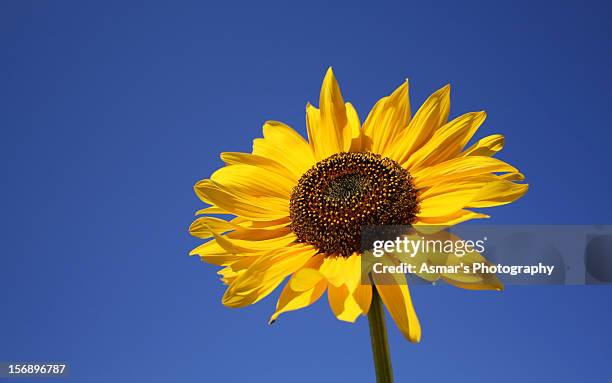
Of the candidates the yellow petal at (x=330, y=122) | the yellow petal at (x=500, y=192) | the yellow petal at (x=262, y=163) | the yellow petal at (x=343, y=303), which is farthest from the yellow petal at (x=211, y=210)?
the yellow petal at (x=500, y=192)

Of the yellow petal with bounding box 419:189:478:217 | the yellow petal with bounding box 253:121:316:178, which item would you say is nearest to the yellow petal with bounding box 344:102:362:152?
the yellow petal with bounding box 253:121:316:178

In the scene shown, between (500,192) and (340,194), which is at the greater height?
(340,194)

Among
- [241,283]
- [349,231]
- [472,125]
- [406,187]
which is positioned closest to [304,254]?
[349,231]

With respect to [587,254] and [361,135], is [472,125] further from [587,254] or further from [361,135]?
[587,254]

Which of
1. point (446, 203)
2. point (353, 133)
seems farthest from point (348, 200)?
point (353, 133)

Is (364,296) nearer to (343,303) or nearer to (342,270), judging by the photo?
(343,303)

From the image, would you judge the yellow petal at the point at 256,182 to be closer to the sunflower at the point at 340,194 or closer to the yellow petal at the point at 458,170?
the sunflower at the point at 340,194
